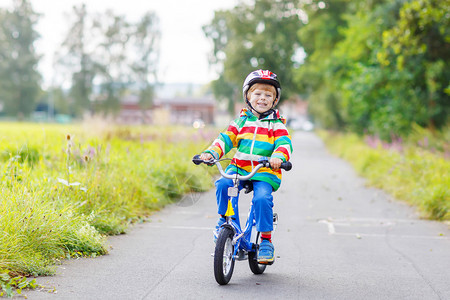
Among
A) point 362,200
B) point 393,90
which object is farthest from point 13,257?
point 393,90

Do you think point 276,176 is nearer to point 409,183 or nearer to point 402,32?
point 409,183

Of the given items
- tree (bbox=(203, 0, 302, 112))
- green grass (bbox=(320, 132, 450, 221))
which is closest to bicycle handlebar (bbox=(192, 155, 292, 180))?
green grass (bbox=(320, 132, 450, 221))

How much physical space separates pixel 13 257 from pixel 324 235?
4.45 m

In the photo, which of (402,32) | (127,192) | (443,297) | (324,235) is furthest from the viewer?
(402,32)

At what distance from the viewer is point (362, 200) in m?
12.0

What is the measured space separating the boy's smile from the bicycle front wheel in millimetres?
1197

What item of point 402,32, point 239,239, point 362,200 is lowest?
point 362,200

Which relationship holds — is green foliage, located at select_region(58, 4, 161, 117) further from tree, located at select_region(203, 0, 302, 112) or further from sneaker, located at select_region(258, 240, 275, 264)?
sneaker, located at select_region(258, 240, 275, 264)

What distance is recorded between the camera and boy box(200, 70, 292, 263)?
5.05m

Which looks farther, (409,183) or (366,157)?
(366,157)

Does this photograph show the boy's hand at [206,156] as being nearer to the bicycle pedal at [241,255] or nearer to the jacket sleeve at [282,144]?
the jacket sleeve at [282,144]

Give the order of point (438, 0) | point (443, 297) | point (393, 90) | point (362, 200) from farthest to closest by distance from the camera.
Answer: point (393, 90), point (438, 0), point (362, 200), point (443, 297)

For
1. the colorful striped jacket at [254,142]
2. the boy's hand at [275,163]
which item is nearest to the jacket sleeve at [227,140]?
the colorful striped jacket at [254,142]

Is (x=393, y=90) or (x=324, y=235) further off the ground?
(x=393, y=90)
